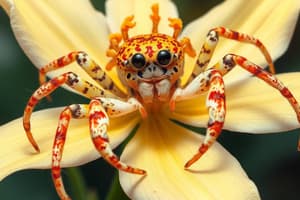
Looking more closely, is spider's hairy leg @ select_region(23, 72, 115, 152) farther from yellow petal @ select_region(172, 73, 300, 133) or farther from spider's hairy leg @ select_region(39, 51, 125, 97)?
yellow petal @ select_region(172, 73, 300, 133)

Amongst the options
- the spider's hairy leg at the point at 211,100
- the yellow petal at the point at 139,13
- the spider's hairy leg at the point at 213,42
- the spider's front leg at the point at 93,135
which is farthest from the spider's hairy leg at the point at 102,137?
the yellow petal at the point at 139,13

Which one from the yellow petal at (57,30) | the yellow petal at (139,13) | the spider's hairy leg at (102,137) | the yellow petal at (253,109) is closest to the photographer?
the spider's hairy leg at (102,137)

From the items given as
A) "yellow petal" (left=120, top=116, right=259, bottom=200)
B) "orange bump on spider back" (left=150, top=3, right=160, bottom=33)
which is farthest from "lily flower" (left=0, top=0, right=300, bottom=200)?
"orange bump on spider back" (left=150, top=3, right=160, bottom=33)

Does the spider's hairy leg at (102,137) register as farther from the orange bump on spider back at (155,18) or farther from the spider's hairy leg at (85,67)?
the orange bump on spider back at (155,18)

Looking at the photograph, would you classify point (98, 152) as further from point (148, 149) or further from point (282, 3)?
point (282, 3)

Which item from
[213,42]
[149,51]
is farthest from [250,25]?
[149,51]
